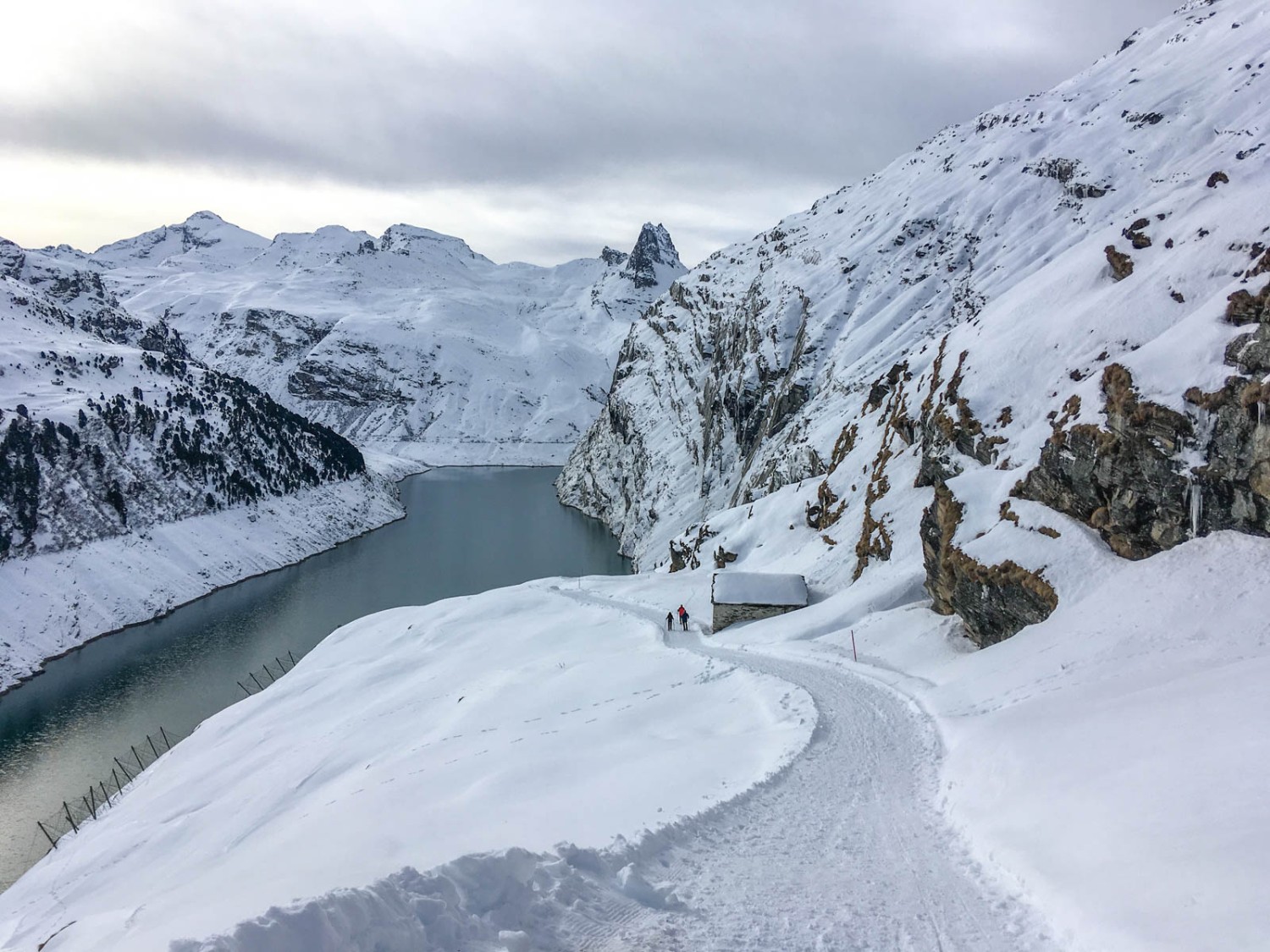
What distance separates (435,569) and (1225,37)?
138 m

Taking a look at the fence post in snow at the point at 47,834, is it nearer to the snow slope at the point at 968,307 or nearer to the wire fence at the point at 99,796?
the wire fence at the point at 99,796

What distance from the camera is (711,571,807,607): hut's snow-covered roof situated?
1500 inches

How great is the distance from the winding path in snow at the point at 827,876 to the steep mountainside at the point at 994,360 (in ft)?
42.6

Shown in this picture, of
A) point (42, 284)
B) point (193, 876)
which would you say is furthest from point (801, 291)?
point (42, 284)

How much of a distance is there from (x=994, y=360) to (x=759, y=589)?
55.2 feet

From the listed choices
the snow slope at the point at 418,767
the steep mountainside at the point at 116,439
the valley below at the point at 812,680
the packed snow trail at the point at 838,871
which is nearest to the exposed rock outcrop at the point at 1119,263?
the valley below at the point at 812,680

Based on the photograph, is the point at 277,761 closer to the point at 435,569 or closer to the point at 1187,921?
the point at 1187,921

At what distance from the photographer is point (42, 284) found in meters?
165

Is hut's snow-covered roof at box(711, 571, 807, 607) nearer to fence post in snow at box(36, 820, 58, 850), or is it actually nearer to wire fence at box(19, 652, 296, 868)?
wire fence at box(19, 652, 296, 868)

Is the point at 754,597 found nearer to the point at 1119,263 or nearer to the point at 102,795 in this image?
the point at 1119,263

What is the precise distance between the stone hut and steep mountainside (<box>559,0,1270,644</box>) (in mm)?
3081

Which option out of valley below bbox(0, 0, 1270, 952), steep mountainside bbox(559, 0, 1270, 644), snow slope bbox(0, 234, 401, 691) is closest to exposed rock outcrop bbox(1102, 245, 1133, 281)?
steep mountainside bbox(559, 0, 1270, 644)

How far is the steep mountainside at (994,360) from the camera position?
23.6m

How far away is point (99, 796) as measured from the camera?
4069 cm
